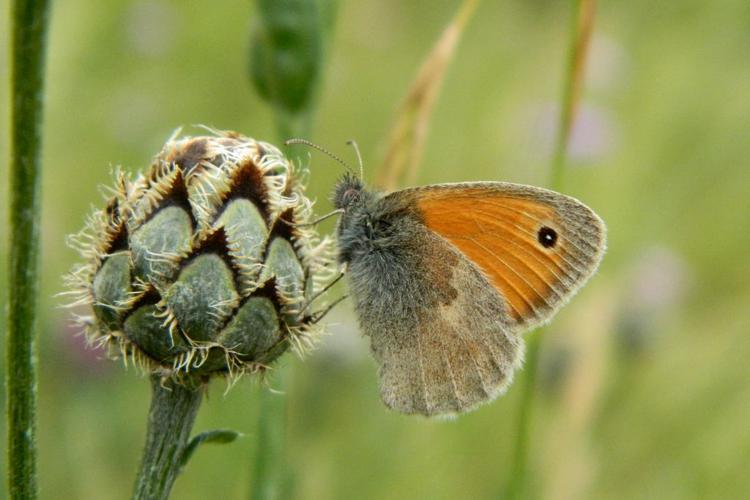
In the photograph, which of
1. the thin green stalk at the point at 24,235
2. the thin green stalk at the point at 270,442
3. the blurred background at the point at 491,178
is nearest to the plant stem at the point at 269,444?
the thin green stalk at the point at 270,442

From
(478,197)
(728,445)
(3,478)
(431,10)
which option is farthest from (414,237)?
(431,10)

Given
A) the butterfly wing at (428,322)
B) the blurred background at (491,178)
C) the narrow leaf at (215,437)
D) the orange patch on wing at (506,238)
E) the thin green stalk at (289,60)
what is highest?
the thin green stalk at (289,60)

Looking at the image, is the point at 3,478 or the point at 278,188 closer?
→ the point at 278,188

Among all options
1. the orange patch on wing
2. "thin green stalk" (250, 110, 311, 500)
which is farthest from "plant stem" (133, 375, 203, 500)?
the orange patch on wing

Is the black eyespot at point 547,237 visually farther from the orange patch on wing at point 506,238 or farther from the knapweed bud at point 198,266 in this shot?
the knapweed bud at point 198,266

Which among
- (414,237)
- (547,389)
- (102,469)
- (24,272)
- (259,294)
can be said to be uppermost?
(24,272)

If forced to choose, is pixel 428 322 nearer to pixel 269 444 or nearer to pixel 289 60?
pixel 269 444

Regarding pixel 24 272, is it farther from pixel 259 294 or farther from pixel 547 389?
pixel 547 389
